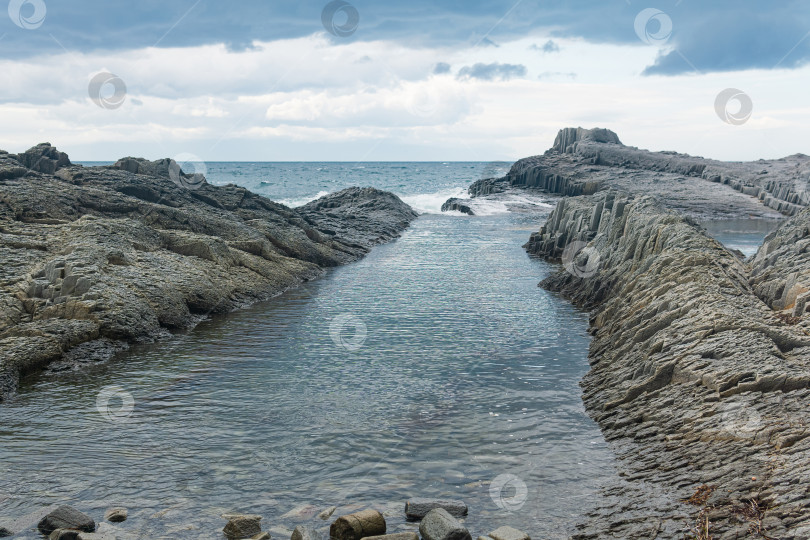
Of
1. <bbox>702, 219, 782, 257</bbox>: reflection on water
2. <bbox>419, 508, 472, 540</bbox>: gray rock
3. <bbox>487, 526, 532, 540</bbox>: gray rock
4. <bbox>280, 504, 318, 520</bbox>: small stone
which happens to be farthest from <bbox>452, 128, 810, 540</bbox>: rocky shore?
<bbox>702, 219, 782, 257</bbox>: reflection on water

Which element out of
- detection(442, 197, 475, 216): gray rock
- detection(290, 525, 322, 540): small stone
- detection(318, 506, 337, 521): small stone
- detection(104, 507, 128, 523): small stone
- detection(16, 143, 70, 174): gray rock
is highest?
detection(16, 143, 70, 174): gray rock

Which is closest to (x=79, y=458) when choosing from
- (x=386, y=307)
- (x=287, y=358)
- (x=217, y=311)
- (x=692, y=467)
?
(x=287, y=358)

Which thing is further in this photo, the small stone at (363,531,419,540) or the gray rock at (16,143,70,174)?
the gray rock at (16,143,70,174)

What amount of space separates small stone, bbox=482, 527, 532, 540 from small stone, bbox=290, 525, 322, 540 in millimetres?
2903

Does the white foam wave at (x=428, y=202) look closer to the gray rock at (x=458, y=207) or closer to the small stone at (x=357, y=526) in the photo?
the gray rock at (x=458, y=207)

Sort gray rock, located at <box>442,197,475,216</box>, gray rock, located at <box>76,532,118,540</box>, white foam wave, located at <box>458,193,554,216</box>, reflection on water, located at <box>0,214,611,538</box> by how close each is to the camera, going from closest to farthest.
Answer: gray rock, located at <box>76,532,118,540</box> < reflection on water, located at <box>0,214,611,538</box> < gray rock, located at <box>442,197,475,216</box> < white foam wave, located at <box>458,193,554,216</box>

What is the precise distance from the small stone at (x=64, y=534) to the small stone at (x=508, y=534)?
684 cm

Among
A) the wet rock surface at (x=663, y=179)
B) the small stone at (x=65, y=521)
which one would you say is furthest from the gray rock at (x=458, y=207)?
the small stone at (x=65, y=521)


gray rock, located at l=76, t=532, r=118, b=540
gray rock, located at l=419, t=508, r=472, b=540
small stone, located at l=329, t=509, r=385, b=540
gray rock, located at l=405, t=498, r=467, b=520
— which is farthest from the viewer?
gray rock, located at l=405, t=498, r=467, b=520

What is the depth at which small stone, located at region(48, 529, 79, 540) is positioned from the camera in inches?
421

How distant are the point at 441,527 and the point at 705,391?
6516mm

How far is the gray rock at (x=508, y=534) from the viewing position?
35.0 ft

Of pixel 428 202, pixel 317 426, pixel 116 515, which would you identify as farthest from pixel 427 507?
pixel 428 202

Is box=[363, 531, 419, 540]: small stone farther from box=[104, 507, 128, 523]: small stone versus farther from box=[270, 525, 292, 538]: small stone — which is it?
box=[104, 507, 128, 523]: small stone
